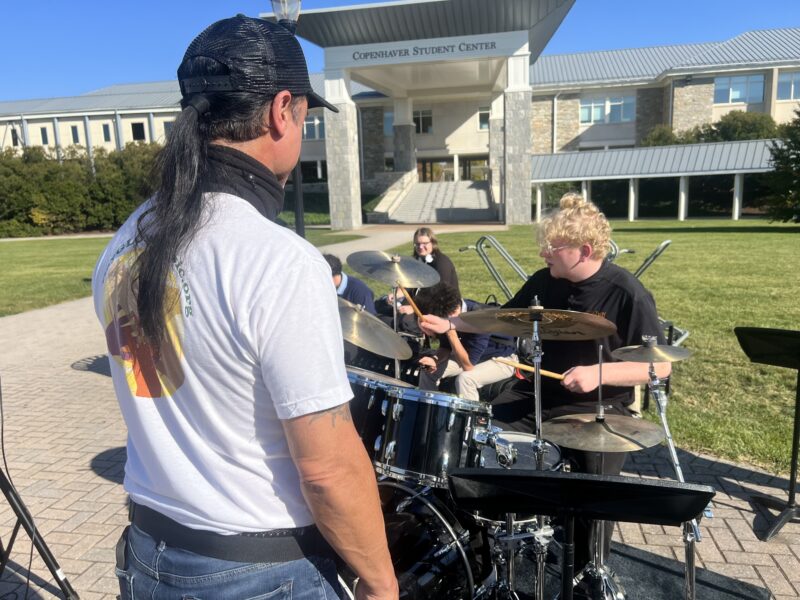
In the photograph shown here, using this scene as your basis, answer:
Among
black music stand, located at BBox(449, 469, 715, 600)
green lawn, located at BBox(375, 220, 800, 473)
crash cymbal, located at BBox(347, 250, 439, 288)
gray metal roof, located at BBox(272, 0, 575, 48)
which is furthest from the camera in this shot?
gray metal roof, located at BBox(272, 0, 575, 48)

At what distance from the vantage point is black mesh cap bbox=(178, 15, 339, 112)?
129 cm

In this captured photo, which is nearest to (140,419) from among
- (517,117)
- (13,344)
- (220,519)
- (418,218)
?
(220,519)

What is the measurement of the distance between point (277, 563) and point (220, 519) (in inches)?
6.2

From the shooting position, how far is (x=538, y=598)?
2.46m

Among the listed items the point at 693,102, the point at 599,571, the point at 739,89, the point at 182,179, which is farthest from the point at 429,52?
the point at 182,179

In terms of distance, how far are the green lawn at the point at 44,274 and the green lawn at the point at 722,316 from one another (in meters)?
7.07

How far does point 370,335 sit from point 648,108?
150 ft

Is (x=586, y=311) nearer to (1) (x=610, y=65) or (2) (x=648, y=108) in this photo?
(2) (x=648, y=108)

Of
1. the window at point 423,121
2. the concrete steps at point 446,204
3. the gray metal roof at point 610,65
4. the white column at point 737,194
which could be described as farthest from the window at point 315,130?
the white column at point 737,194

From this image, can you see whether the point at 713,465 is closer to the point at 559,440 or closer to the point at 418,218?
the point at 559,440

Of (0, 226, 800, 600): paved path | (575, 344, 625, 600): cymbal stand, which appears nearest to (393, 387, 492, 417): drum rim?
(575, 344, 625, 600): cymbal stand

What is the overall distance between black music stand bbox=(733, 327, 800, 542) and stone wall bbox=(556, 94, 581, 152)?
43.8 metres

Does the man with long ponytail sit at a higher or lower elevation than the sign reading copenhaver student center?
lower

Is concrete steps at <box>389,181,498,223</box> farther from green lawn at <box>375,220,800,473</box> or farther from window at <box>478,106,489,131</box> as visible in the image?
green lawn at <box>375,220,800,473</box>
